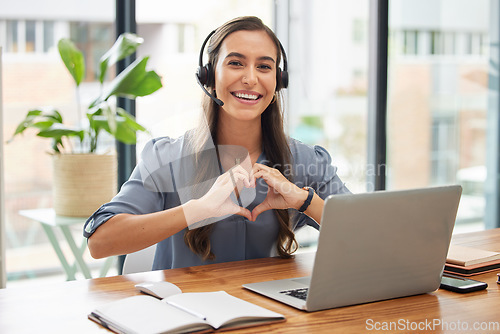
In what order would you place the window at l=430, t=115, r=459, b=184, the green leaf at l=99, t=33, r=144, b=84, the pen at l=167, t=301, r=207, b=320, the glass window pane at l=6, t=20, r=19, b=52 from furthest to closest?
the window at l=430, t=115, r=459, b=184, the glass window pane at l=6, t=20, r=19, b=52, the green leaf at l=99, t=33, r=144, b=84, the pen at l=167, t=301, r=207, b=320

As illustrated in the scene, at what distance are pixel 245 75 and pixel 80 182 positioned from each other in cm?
103

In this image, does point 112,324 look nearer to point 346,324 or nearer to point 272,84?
point 346,324

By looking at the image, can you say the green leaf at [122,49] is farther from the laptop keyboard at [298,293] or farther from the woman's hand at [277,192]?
the laptop keyboard at [298,293]

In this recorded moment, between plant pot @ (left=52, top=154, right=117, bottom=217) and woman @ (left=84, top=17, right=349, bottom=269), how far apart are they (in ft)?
2.29

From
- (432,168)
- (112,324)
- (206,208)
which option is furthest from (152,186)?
(432,168)

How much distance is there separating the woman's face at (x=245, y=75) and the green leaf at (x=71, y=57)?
900 mm

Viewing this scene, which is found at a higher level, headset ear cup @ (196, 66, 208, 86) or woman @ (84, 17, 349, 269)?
headset ear cup @ (196, 66, 208, 86)

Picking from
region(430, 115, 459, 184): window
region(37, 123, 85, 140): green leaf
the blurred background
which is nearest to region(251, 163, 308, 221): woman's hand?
the blurred background

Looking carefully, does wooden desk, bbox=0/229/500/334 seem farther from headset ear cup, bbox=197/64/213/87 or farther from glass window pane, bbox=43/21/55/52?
glass window pane, bbox=43/21/55/52

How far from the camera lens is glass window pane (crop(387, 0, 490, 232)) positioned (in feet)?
11.7

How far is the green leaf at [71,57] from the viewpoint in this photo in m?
2.38

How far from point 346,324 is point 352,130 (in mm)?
2620

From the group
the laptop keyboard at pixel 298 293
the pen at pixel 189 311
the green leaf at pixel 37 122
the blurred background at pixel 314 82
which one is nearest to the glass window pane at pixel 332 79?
the blurred background at pixel 314 82

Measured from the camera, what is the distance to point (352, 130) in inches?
140
